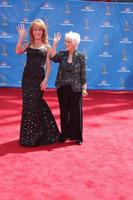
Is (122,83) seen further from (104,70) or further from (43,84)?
(43,84)

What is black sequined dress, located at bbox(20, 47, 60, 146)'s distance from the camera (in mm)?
5703

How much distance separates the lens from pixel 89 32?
967 cm

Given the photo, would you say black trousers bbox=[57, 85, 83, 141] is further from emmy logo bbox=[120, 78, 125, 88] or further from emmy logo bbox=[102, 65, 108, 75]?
emmy logo bbox=[120, 78, 125, 88]

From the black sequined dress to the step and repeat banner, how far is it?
383 cm

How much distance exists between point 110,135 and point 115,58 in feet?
11.8

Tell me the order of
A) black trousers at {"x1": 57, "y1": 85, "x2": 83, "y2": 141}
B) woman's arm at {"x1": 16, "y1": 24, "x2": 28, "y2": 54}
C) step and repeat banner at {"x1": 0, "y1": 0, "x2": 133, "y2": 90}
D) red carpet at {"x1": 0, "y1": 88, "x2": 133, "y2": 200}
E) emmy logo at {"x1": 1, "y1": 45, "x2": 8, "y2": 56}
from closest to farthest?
red carpet at {"x1": 0, "y1": 88, "x2": 133, "y2": 200} → woman's arm at {"x1": 16, "y1": 24, "x2": 28, "y2": 54} → black trousers at {"x1": 57, "y1": 85, "x2": 83, "y2": 141} → step and repeat banner at {"x1": 0, "y1": 0, "x2": 133, "y2": 90} → emmy logo at {"x1": 1, "y1": 45, "x2": 8, "y2": 56}

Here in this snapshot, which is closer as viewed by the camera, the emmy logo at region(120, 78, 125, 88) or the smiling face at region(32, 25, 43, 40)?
the smiling face at region(32, 25, 43, 40)

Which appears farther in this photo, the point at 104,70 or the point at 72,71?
the point at 104,70

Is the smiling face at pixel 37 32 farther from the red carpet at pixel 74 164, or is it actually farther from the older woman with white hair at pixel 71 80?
the red carpet at pixel 74 164

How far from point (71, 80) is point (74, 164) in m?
1.16

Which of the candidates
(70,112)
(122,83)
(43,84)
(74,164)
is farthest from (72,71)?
(122,83)

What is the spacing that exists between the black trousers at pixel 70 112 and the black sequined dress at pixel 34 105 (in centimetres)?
20

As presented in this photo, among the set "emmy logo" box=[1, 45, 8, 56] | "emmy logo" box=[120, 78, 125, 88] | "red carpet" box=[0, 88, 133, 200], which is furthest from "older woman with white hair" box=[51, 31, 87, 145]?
"emmy logo" box=[120, 78, 125, 88]

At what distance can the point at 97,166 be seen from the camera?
5172mm
